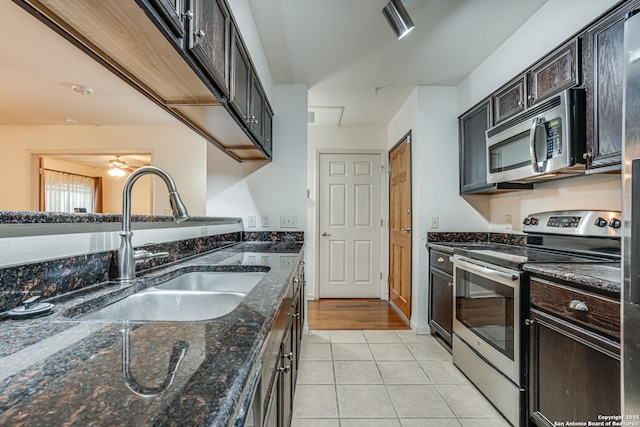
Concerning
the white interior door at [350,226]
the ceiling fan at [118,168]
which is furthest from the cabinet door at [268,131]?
the white interior door at [350,226]

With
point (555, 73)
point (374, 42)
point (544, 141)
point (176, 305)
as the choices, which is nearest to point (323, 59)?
point (374, 42)

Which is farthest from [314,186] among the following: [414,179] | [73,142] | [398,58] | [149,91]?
[73,142]

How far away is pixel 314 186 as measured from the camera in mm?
4039

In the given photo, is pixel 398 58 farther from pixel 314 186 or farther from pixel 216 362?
pixel 216 362

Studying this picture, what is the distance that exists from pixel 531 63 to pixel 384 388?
2.33m

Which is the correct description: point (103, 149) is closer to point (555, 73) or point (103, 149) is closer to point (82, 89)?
point (82, 89)

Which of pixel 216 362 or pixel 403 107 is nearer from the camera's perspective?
pixel 216 362

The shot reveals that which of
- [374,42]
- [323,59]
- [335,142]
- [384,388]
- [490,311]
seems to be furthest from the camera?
[335,142]

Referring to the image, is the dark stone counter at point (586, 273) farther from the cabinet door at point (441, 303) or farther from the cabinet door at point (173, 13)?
the cabinet door at point (173, 13)

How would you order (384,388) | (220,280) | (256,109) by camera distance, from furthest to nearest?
(256,109) < (384,388) < (220,280)

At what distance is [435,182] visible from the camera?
9.53 ft

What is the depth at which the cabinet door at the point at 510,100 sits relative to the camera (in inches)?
81.7

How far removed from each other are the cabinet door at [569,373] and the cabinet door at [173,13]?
1807 mm

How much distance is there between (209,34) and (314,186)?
9.45 ft
